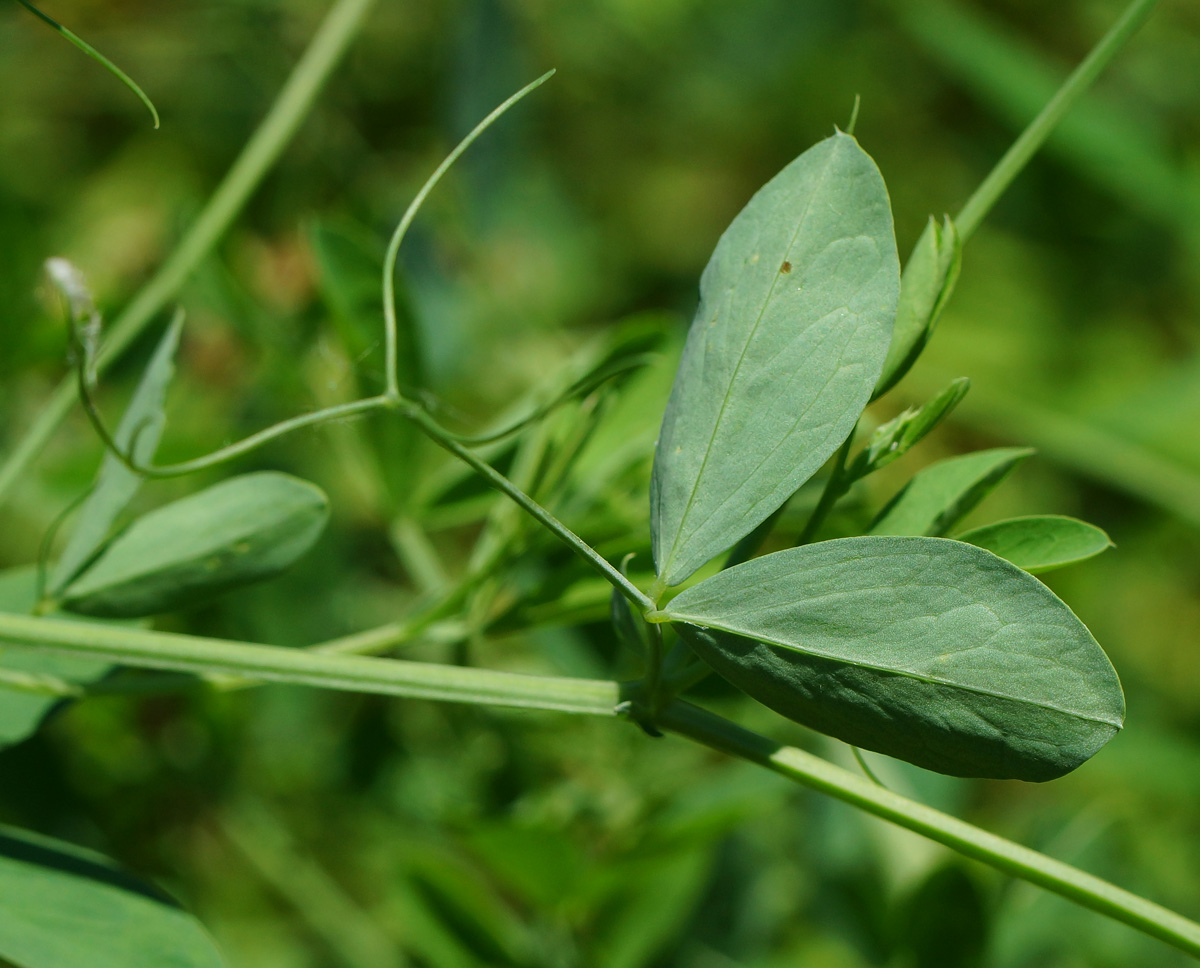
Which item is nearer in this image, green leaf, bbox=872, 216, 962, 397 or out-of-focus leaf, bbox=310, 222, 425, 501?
green leaf, bbox=872, 216, 962, 397

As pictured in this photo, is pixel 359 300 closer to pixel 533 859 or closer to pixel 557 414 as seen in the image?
pixel 557 414

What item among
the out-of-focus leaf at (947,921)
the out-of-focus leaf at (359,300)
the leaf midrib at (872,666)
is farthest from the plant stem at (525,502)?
the out-of-focus leaf at (947,921)

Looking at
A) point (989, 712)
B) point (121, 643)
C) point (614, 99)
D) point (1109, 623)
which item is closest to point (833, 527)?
point (989, 712)

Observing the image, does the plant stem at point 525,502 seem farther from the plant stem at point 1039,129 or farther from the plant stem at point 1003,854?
the plant stem at point 1039,129

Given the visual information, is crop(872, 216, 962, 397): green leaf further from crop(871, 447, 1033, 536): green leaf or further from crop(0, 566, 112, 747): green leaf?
crop(0, 566, 112, 747): green leaf

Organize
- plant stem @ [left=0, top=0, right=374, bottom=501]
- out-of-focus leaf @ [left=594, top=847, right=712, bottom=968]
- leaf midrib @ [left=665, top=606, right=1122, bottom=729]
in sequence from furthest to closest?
out-of-focus leaf @ [left=594, top=847, right=712, bottom=968]
plant stem @ [left=0, top=0, right=374, bottom=501]
leaf midrib @ [left=665, top=606, right=1122, bottom=729]

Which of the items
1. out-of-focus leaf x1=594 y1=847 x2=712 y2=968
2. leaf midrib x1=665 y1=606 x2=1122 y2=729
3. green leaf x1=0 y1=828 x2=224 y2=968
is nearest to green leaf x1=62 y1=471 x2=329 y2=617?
green leaf x1=0 y1=828 x2=224 y2=968
